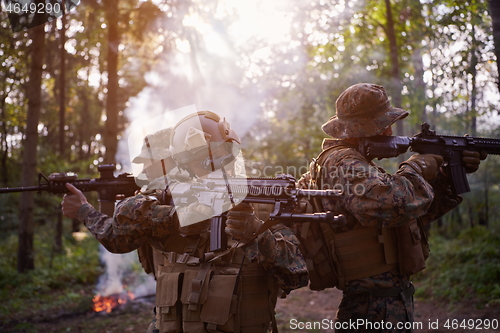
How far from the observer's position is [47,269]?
9727 mm

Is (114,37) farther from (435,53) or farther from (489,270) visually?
(489,270)

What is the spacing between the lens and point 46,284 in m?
8.86

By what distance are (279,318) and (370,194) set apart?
459 cm

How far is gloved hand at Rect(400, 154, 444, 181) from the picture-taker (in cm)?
311

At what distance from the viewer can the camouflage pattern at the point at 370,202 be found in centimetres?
274

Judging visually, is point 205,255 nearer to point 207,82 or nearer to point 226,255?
point 226,255

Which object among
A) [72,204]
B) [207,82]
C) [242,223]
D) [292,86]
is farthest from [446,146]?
[207,82]

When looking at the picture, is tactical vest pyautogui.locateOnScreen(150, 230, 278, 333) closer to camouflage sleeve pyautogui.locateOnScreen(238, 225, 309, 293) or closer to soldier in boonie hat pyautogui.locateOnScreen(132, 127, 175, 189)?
camouflage sleeve pyautogui.locateOnScreen(238, 225, 309, 293)

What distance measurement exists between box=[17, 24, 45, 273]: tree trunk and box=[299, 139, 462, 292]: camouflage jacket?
24.2 ft

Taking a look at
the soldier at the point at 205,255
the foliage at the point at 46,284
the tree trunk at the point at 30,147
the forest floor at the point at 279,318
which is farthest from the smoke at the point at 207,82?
the soldier at the point at 205,255

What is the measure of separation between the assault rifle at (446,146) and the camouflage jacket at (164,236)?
3.54 feet

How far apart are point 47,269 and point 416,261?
30.3ft

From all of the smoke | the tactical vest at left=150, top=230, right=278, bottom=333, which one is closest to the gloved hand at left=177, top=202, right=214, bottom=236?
the tactical vest at left=150, top=230, right=278, bottom=333

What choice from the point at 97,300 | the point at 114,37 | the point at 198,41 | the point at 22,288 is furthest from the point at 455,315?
the point at 198,41
